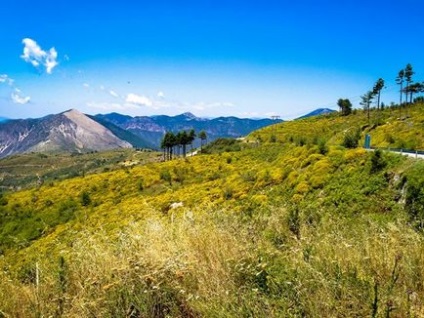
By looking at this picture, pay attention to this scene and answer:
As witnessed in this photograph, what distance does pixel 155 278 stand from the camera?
5320 mm

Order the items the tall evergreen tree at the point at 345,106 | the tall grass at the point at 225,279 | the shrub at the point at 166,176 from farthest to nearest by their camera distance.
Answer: the tall evergreen tree at the point at 345,106, the shrub at the point at 166,176, the tall grass at the point at 225,279

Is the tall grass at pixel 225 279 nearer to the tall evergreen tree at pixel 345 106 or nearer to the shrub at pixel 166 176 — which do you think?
the shrub at pixel 166 176

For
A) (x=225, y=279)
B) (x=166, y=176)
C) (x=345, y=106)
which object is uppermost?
(x=345, y=106)

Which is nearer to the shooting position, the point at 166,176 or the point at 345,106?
the point at 166,176

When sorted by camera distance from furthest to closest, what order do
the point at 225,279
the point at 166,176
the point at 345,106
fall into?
the point at 345,106 < the point at 166,176 < the point at 225,279

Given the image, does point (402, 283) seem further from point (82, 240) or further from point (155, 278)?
point (82, 240)

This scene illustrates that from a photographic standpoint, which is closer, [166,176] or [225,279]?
[225,279]

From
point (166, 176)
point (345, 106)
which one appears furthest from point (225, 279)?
point (345, 106)

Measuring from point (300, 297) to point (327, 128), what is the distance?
124968mm

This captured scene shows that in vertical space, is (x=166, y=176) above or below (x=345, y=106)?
below

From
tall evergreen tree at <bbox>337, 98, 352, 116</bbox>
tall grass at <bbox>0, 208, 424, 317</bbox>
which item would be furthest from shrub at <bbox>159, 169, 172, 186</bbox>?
tall evergreen tree at <bbox>337, 98, 352, 116</bbox>

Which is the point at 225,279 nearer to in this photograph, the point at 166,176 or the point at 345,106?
the point at 166,176

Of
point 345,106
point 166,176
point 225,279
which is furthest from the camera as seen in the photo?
point 345,106

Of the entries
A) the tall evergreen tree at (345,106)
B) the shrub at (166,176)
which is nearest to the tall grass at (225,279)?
the shrub at (166,176)
